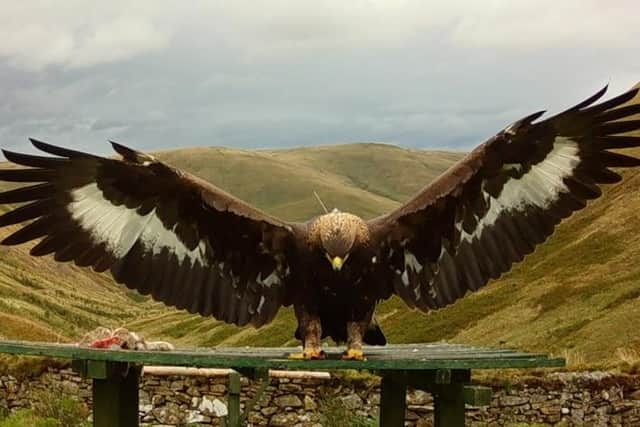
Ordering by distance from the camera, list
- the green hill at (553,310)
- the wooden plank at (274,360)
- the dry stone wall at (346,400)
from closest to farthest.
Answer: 1. the wooden plank at (274,360)
2. the dry stone wall at (346,400)
3. the green hill at (553,310)

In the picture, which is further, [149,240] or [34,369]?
[34,369]

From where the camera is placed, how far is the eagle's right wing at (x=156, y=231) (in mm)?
8227

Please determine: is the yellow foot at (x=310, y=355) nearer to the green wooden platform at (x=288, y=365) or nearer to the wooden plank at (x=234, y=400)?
the green wooden platform at (x=288, y=365)

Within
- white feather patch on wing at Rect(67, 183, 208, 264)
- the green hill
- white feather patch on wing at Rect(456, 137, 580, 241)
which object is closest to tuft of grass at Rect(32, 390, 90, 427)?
white feather patch on wing at Rect(67, 183, 208, 264)

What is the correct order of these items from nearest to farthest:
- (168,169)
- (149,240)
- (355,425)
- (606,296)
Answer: (168,169) → (149,240) → (355,425) → (606,296)

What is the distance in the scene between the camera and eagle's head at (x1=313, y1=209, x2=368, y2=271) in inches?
305

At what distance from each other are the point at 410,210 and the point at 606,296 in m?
27.5

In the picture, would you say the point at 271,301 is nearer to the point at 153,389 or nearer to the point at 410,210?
the point at 410,210

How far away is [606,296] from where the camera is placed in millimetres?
34031

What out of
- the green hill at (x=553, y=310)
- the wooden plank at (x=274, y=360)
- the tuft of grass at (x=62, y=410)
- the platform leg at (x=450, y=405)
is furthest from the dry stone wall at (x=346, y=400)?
the wooden plank at (x=274, y=360)

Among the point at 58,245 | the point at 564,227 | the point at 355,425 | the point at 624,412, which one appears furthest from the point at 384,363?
the point at 564,227

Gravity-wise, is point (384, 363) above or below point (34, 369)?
above

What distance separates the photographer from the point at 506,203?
30.0 ft

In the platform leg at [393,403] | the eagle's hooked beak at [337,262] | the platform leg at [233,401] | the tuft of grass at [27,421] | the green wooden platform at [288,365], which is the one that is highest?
the eagle's hooked beak at [337,262]
